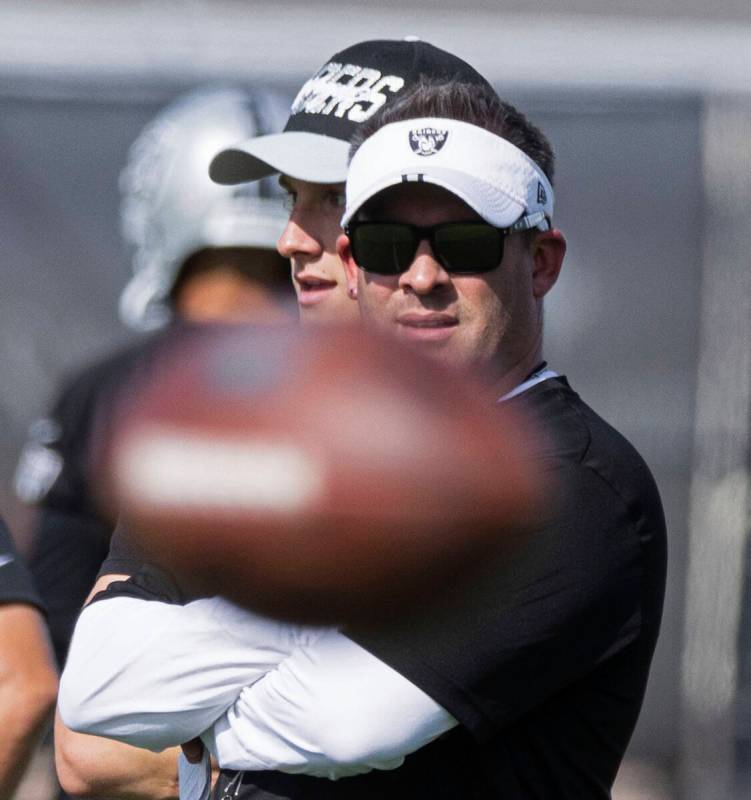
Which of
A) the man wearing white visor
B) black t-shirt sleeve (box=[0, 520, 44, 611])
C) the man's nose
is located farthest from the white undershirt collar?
black t-shirt sleeve (box=[0, 520, 44, 611])

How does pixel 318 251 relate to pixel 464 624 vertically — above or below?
above

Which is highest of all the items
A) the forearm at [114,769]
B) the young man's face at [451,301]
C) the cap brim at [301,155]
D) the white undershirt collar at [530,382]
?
the cap brim at [301,155]

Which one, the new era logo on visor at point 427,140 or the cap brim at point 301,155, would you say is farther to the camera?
the cap brim at point 301,155

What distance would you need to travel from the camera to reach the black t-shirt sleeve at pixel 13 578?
249 cm

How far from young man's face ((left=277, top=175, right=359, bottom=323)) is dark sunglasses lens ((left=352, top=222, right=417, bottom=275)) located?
329 mm

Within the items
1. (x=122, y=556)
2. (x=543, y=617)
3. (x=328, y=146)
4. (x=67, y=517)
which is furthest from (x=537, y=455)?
(x=67, y=517)

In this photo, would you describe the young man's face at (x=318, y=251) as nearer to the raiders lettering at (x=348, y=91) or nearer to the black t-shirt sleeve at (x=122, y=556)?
the raiders lettering at (x=348, y=91)

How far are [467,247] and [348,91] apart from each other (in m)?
0.59

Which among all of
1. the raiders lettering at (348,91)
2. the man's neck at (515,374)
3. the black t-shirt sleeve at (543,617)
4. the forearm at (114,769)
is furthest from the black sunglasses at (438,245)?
the forearm at (114,769)

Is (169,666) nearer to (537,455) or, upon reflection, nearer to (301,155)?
(537,455)

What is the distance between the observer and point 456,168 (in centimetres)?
193

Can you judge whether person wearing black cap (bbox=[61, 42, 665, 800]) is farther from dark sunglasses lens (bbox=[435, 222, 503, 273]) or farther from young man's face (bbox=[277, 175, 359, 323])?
young man's face (bbox=[277, 175, 359, 323])

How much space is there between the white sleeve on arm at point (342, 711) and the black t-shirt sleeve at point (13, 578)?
0.93m

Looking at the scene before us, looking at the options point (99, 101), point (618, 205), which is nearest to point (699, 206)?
point (618, 205)
